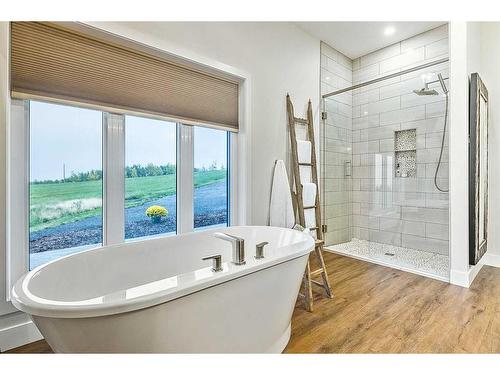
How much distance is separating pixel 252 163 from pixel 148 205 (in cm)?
109

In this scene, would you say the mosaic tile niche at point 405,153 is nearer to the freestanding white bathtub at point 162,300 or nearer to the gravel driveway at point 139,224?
the freestanding white bathtub at point 162,300

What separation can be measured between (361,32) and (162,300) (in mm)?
3781

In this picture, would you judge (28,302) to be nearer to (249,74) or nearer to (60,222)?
(60,222)

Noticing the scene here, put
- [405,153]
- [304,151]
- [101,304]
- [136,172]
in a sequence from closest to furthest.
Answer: [101,304]
[136,172]
[304,151]
[405,153]

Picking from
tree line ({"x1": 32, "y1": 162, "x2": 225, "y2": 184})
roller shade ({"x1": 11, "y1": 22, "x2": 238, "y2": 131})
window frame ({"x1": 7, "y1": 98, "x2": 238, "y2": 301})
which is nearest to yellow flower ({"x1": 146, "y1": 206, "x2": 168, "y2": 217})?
window frame ({"x1": 7, "y1": 98, "x2": 238, "y2": 301})

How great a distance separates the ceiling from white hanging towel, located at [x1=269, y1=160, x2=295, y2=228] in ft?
5.98

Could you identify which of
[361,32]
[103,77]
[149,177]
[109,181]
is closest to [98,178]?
[109,181]

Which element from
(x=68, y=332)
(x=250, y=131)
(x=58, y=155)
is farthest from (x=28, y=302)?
(x=250, y=131)

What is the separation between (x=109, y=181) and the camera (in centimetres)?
196

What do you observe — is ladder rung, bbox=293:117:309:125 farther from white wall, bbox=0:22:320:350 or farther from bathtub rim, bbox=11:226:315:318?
bathtub rim, bbox=11:226:315:318

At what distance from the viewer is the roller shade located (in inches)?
62.5

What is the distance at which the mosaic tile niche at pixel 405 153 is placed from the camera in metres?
3.32

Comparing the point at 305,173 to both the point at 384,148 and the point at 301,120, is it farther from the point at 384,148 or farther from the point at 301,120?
the point at 384,148

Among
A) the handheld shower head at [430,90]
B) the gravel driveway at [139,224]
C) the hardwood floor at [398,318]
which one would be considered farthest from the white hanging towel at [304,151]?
the handheld shower head at [430,90]
